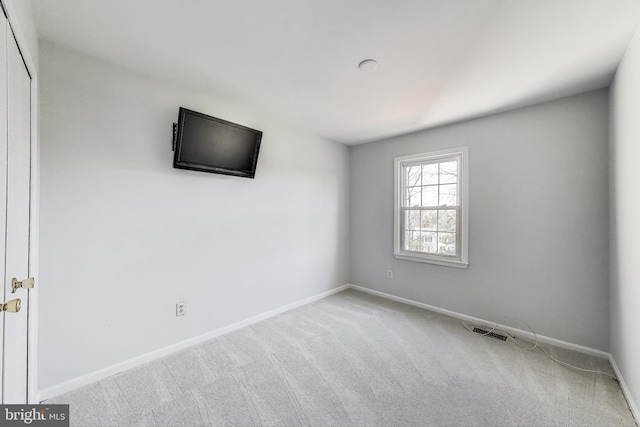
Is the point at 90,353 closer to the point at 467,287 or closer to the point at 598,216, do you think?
the point at 467,287

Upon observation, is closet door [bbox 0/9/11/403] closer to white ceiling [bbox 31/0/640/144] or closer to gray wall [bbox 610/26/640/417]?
white ceiling [bbox 31/0/640/144]

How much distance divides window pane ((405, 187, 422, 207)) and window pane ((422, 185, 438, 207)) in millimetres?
68

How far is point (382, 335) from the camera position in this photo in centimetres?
264

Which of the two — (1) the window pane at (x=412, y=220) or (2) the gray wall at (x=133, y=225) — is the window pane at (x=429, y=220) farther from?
(2) the gray wall at (x=133, y=225)

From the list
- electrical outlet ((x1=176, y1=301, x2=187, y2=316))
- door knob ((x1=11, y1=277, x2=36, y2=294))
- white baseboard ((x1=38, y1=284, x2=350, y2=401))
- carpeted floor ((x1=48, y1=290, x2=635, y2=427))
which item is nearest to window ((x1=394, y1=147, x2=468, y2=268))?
carpeted floor ((x1=48, y1=290, x2=635, y2=427))

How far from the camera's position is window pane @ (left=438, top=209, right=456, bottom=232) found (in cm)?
319

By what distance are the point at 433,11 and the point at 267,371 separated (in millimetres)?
2627

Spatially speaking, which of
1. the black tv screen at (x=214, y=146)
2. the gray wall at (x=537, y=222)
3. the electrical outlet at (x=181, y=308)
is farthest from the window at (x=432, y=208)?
the electrical outlet at (x=181, y=308)

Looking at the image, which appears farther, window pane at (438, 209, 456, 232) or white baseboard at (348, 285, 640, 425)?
window pane at (438, 209, 456, 232)

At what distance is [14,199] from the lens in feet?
Result: 3.99

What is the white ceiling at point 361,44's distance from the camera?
142 centimetres

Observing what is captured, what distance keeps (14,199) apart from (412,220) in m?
3.57

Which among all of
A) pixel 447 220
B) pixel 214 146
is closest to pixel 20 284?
pixel 214 146

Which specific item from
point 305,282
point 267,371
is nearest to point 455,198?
point 305,282
